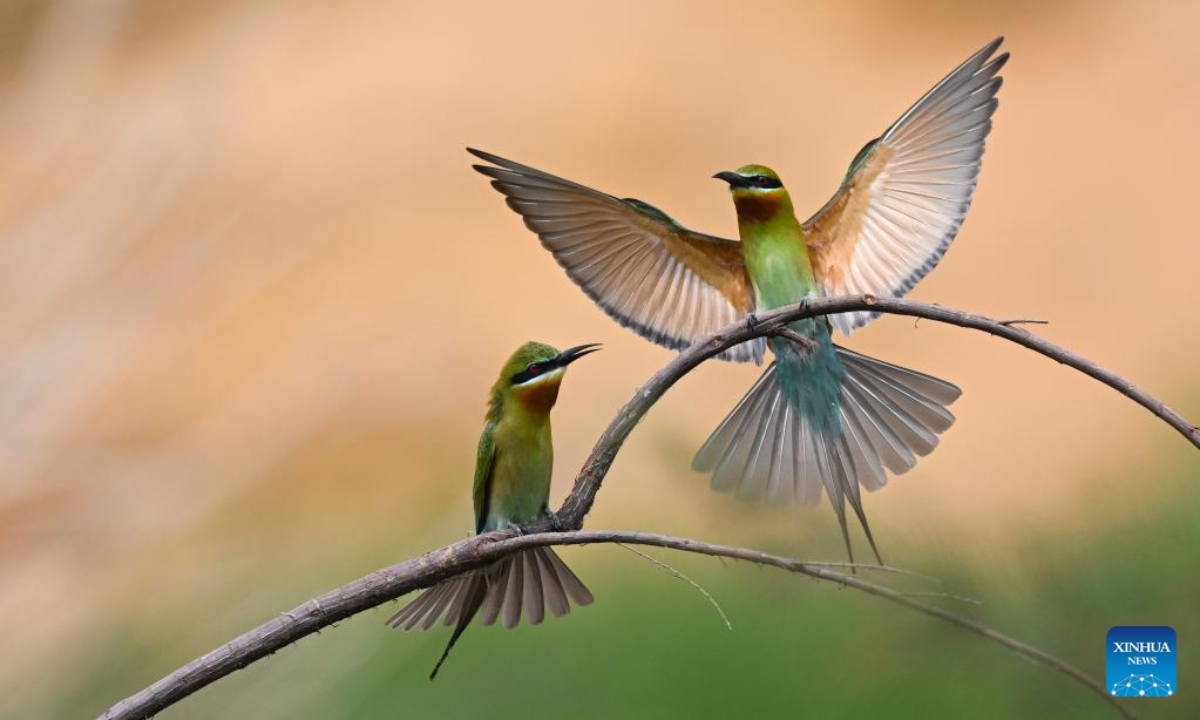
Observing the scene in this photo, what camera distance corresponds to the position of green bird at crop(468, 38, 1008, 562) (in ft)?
4.55

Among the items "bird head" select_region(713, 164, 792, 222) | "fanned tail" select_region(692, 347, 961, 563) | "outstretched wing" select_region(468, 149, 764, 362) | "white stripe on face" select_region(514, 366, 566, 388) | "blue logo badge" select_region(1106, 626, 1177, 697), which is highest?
"bird head" select_region(713, 164, 792, 222)

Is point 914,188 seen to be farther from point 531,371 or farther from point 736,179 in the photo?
point 531,371

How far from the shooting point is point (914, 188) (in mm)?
1478

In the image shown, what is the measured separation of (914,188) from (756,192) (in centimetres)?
18

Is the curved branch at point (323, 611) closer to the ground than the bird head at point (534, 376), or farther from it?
closer to the ground

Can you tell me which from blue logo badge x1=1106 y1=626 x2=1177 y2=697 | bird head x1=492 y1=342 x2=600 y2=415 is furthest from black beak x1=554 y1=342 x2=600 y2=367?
blue logo badge x1=1106 y1=626 x2=1177 y2=697

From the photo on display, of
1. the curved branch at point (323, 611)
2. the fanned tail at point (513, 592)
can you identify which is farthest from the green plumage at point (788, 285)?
the curved branch at point (323, 611)

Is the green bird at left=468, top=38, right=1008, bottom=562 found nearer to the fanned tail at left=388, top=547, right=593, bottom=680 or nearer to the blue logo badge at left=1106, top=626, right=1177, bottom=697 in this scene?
the fanned tail at left=388, top=547, right=593, bottom=680

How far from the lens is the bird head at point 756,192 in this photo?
4.90 ft

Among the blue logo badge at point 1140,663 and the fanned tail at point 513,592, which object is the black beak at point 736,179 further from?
the blue logo badge at point 1140,663

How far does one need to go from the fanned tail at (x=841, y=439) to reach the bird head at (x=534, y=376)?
183 mm

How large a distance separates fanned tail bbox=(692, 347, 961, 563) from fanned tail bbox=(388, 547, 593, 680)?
0.20 meters

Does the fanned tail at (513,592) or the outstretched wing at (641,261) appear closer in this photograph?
the fanned tail at (513,592)

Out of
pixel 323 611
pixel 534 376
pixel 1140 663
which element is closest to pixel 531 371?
pixel 534 376
